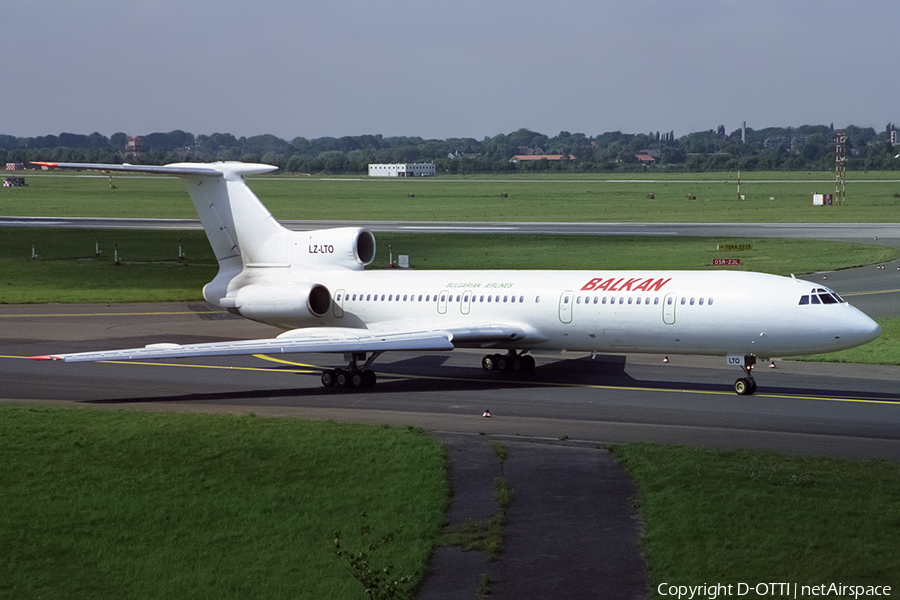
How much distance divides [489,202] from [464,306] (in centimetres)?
11533

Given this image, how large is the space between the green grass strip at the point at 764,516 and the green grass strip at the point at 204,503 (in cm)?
406

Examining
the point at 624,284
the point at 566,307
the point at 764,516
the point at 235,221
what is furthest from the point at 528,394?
the point at 764,516

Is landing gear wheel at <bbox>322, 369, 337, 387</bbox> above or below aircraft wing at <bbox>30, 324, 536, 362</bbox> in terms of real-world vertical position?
below

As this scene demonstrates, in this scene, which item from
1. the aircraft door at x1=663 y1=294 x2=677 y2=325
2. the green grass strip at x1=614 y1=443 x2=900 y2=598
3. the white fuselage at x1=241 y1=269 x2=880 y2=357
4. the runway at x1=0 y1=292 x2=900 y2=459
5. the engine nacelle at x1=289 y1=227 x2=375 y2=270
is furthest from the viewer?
the engine nacelle at x1=289 y1=227 x2=375 y2=270

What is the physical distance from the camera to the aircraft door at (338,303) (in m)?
37.9

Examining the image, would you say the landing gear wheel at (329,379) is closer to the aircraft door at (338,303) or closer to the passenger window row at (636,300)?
the aircraft door at (338,303)

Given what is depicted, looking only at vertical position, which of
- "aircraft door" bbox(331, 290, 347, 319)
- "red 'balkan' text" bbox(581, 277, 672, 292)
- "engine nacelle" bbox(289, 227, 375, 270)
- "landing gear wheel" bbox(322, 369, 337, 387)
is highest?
"engine nacelle" bbox(289, 227, 375, 270)

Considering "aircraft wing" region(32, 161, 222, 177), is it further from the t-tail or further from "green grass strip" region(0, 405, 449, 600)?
"green grass strip" region(0, 405, 449, 600)

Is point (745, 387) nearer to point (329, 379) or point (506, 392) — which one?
point (506, 392)

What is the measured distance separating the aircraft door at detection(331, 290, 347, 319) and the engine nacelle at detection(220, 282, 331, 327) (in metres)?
0.18

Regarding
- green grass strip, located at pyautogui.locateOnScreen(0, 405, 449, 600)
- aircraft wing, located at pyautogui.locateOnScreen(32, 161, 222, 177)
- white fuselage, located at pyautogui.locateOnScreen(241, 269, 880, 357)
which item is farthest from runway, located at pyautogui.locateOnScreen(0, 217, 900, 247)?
green grass strip, located at pyautogui.locateOnScreen(0, 405, 449, 600)

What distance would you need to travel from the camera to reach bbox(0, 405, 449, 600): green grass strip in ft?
53.8

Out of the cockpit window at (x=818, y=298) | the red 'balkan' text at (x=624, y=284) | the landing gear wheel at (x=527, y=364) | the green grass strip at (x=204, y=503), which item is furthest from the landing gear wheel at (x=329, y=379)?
the cockpit window at (x=818, y=298)

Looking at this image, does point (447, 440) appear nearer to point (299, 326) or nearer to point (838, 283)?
point (299, 326)
